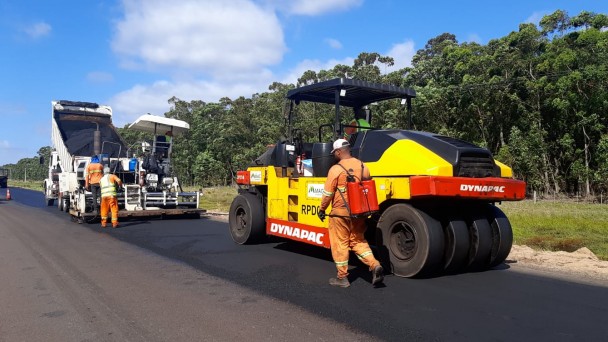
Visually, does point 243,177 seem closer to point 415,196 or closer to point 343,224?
point 343,224

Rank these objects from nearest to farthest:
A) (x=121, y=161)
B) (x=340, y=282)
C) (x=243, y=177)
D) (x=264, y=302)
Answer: (x=264, y=302), (x=340, y=282), (x=243, y=177), (x=121, y=161)

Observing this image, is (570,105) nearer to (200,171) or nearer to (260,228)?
(260,228)

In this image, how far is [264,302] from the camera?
472 centimetres

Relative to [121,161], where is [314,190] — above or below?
below

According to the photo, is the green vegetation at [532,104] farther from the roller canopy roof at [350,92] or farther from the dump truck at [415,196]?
the dump truck at [415,196]

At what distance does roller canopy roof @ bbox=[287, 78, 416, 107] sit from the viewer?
6938 mm

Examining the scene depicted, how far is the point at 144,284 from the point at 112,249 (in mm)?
2844

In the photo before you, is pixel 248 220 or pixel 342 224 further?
pixel 248 220

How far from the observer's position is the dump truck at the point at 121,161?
12.7m

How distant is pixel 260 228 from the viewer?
827 cm

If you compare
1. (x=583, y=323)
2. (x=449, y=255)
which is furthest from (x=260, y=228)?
(x=583, y=323)

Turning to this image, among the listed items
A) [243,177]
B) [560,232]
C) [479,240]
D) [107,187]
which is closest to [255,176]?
[243,177]

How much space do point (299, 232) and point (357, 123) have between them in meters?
1.88

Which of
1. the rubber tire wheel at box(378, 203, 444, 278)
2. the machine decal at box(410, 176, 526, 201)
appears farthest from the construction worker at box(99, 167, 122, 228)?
the machine decal at box(410, 176, 526, 201)
